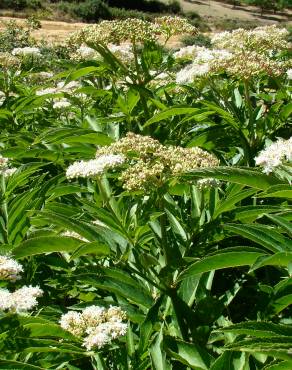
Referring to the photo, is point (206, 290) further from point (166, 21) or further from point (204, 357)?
point (166, 21)

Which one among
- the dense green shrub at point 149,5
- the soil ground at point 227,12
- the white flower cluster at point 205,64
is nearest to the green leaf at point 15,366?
the white flower cluster at point 205,64

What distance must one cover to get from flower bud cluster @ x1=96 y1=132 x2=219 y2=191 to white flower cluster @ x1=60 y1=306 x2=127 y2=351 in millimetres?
540

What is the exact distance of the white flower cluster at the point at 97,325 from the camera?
7.23 ft

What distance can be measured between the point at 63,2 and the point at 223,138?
60.6 meters

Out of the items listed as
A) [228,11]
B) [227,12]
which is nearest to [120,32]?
[227,12]

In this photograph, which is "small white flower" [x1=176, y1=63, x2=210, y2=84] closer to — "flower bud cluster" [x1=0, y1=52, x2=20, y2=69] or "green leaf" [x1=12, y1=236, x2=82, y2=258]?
"flower bud cluster" [x1=0, y1=52, x2=20, y2=69]

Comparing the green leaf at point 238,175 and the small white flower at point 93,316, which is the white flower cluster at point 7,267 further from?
the green leaf at point 238,175

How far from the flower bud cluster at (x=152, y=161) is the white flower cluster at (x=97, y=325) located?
21.3 inches

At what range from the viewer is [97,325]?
2.29 meters

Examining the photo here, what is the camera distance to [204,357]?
2.09 m

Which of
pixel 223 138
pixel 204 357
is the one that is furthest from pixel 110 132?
pixel 204 357

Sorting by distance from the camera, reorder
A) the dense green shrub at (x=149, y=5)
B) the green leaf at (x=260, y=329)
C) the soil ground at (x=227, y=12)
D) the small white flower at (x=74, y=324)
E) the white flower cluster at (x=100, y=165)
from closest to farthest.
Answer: the green leaf at (x=260, y=329)
the small white flower at (x=74, y=324)
the white flower cluster at (x=100, y=165)
the dense green shrub at (x=149, y=5)
the soil ground at (x=227, y=12)

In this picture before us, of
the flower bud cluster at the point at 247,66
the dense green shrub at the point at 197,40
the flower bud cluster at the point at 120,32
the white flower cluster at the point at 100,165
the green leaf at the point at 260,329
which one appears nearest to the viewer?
the green leaf at the point at 260,329

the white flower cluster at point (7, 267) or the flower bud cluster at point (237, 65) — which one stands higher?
the flower bud cluster at point (237, 65)
